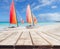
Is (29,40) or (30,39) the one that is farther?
(30,39)

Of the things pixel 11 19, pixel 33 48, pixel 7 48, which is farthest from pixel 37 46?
pixel 11 19

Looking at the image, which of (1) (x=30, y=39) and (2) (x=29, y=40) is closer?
(2) (x=29, y=40)

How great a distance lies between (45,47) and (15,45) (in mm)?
283

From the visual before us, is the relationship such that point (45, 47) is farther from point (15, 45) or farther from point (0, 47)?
point (0, 47)

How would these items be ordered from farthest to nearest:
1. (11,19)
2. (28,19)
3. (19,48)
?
1. (28,19)
2. (11,19)
3. (19,48)

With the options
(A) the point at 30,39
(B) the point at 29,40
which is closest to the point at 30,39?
(A) the point at 30,39

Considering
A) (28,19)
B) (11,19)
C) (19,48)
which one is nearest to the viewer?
(19,48)

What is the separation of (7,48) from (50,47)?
41 cm

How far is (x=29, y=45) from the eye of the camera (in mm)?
1639

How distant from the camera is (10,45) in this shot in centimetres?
164

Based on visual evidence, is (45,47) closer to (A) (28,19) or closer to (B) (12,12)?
(B) (12,12)

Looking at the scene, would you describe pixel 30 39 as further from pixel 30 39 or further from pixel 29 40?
pixel 29 40

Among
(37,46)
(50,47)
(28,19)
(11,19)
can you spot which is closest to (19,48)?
(37,46)

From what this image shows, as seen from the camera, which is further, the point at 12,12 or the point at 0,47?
the point at 12,12
